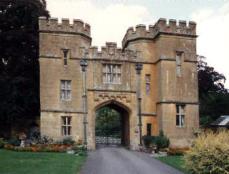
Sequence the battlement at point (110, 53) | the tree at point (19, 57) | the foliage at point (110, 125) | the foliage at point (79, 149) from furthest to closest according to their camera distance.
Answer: the foliage at point (110, 125)
the tree at point (19, 57)
the battlement at point (110, 53)
the foliage at point (79, 149)

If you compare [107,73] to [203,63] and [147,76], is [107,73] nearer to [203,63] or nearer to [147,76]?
[147,76]

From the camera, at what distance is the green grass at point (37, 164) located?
15665mm

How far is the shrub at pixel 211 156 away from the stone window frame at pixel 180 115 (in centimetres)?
1444

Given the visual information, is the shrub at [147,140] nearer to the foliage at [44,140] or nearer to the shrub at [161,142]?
the shrub at [161,142]

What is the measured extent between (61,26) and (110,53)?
4092 mm

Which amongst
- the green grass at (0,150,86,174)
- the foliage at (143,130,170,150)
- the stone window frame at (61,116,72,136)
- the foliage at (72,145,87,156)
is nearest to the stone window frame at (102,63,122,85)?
the stone window frame at (61,116,72,136)

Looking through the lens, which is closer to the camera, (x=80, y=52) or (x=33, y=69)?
(x=80, y=52)

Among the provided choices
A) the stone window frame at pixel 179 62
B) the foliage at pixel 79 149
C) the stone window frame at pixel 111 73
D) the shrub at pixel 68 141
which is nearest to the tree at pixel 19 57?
the shrub at pixel 68 141

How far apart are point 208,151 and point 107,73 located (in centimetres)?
1564

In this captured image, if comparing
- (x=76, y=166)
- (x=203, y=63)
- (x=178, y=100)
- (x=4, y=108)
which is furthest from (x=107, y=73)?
(x=203, y=63)

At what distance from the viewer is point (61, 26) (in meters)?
28.1

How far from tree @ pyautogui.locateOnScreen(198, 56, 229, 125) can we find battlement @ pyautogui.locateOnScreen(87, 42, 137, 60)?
11.6 metres

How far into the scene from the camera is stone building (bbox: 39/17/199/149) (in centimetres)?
2747

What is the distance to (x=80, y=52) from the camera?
1110 inches
